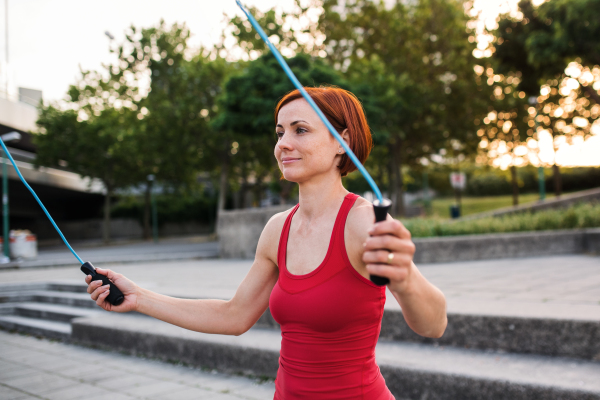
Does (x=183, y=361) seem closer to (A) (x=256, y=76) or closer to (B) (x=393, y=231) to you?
(B) (x=393, y=231)

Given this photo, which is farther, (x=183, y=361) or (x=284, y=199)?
(x=284, y=199)

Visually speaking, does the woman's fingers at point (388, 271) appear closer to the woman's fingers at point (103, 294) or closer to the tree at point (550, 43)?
the woman's fingers at point (103, 294)

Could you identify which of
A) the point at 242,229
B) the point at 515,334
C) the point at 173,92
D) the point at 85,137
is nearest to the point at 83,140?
the point at 85,137

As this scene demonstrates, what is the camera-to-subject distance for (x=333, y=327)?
1476 mm

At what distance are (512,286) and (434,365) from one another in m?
3.10

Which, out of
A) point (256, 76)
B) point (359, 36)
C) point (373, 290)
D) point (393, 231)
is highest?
point (359, 36)

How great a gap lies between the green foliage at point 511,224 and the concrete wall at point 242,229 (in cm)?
387

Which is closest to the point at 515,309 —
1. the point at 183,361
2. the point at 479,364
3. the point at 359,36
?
the point at 479,364

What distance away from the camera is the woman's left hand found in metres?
1.01

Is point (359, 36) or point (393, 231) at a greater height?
point (359, 36)

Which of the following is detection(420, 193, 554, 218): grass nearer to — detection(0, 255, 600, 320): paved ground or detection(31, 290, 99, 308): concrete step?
detection(0, 255, 600, 320): paved ground

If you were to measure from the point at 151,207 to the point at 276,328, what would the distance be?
1488 inches

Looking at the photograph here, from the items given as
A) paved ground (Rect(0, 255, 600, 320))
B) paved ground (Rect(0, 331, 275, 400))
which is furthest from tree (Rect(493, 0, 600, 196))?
paved ground (Rect(0, 331, 275, 400))

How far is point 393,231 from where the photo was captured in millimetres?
1013
